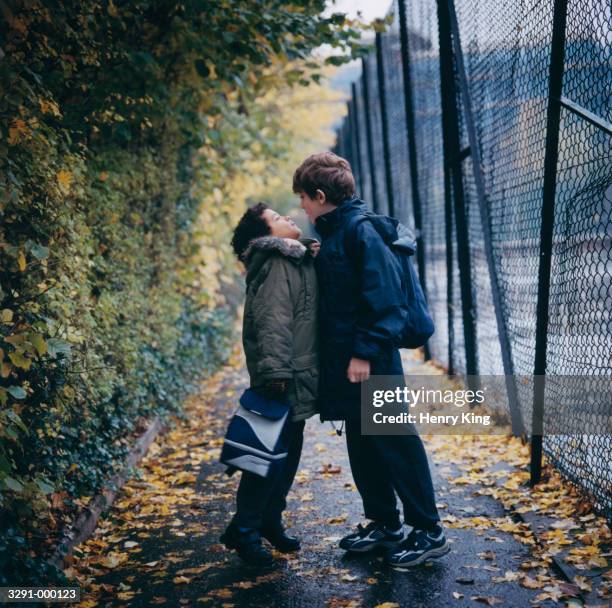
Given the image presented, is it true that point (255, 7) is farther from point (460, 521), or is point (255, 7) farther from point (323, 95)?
point (323, 95)

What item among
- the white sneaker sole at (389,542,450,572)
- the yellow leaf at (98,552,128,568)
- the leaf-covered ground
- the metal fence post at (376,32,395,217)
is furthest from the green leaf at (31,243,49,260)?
the metal fence post at (376,32,395,217)

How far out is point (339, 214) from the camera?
3.56 metres

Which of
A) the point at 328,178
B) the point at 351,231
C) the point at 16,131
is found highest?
the point at 16,131

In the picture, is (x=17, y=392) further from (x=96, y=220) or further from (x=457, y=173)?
(x=457, y=173)

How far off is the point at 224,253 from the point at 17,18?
7852 mm

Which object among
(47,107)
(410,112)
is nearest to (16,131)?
(47,107)

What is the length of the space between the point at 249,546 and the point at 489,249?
278 centimetres

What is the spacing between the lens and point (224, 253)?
37.3ft

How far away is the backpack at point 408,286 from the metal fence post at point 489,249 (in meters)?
1.80

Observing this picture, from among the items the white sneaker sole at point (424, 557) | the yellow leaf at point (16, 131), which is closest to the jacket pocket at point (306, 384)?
the white sneaker sole at point (424, 557)

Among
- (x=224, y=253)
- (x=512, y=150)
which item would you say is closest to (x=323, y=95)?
(x=224, y=253)

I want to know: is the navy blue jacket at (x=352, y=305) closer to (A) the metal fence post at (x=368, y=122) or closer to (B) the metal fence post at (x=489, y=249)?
(B) the metal fence post at (x=489, y=249)

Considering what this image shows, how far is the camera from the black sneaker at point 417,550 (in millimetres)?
3541

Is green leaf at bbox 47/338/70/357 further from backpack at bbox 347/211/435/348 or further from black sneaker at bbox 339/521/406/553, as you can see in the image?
black sneaker at bbox 339/521/406/553
